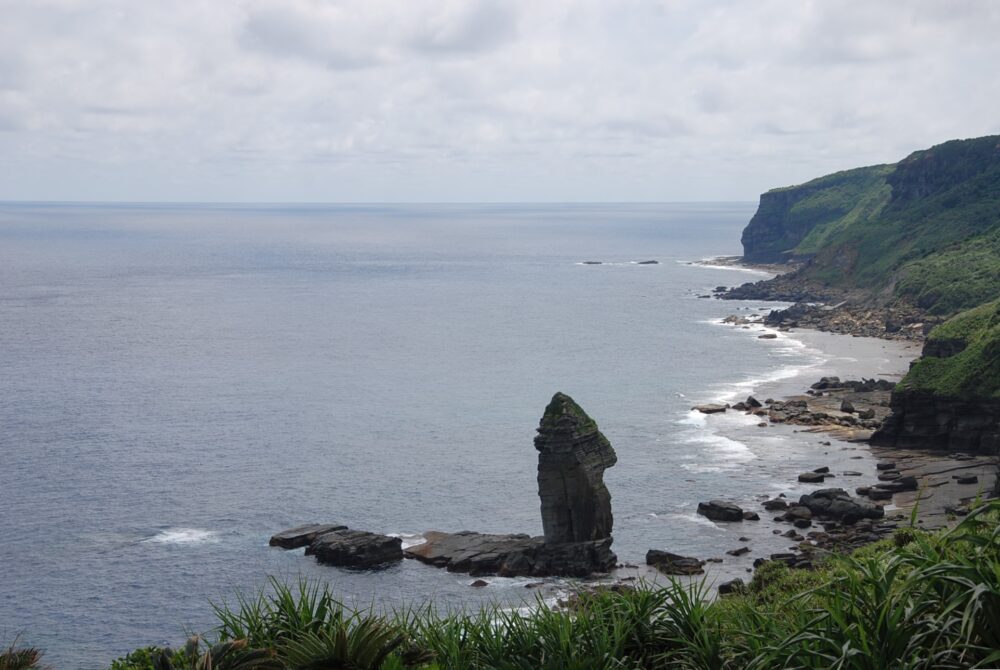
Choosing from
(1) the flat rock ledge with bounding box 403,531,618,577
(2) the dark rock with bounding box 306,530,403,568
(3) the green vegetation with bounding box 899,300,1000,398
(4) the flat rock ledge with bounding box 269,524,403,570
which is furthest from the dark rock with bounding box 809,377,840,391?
(2) the dark rock with bounding box 306,530,403,568

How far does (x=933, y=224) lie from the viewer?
635 feet

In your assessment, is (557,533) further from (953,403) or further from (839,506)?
(953,403)

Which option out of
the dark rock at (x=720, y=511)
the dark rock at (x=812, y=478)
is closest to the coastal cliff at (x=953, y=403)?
the dark rock at (x=812, y=478)

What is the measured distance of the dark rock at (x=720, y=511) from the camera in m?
69.5

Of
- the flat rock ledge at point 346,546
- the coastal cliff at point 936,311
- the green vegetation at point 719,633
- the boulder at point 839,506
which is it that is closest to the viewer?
the green vegetation at point 719,633

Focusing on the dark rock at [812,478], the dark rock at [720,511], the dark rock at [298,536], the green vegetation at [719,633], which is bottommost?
the dark rock at [298,536]

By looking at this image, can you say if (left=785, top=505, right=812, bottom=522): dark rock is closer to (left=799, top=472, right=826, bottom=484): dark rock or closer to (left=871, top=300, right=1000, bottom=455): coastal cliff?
(left=799, top=472, right=826, bottom=484): dark rock

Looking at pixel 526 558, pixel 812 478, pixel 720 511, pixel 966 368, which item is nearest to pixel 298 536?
pixel 526 558

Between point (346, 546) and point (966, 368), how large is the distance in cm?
5265

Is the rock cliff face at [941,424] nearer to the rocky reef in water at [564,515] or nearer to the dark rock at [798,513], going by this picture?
the dark rock at [798,513]

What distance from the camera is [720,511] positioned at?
69938 millimetres

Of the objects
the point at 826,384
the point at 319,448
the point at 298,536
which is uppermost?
the point at 826,384

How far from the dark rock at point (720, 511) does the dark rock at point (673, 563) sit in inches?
335

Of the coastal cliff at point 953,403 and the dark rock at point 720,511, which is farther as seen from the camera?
the coastal cliff at point 953,403
